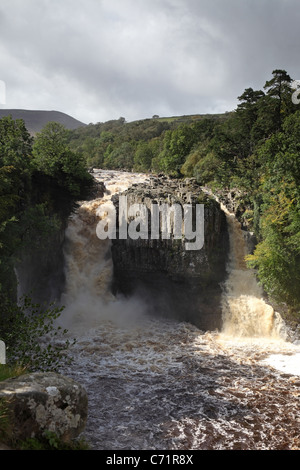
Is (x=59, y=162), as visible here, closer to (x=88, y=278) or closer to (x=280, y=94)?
(x=88, y=278)

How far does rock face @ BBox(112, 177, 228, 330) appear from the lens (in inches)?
1099

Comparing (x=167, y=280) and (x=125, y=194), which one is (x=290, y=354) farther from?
(x=125, y=194)

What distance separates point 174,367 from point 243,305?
968 centimetres

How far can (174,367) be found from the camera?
20.0 m

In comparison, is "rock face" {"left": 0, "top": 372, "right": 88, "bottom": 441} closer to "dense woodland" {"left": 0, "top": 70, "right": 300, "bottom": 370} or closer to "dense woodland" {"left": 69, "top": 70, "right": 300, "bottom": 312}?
"dense woodland" {"left": 0, "top": 70, "right": 300, "bottom": 370}

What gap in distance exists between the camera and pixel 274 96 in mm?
41656

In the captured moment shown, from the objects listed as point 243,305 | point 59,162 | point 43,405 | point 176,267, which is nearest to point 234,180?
point 176,267

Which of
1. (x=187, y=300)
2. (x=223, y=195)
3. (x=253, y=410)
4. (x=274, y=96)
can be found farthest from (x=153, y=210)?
(x=274, y=96)

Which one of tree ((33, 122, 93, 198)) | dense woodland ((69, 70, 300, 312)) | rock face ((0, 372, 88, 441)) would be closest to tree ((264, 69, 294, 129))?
dense woodland ((69, 70, 300, 312))

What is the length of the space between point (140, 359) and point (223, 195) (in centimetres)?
2162

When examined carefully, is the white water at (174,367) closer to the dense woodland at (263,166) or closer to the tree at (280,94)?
the dense woodland at (263,166)

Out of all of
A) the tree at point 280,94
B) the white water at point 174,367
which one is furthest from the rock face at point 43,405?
the tree at point 280,94

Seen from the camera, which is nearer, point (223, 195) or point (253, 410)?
point (253, 410)

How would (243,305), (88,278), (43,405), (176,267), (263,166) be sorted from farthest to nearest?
(263,166), (88,278), (176,267), (243,305), (43,405)
